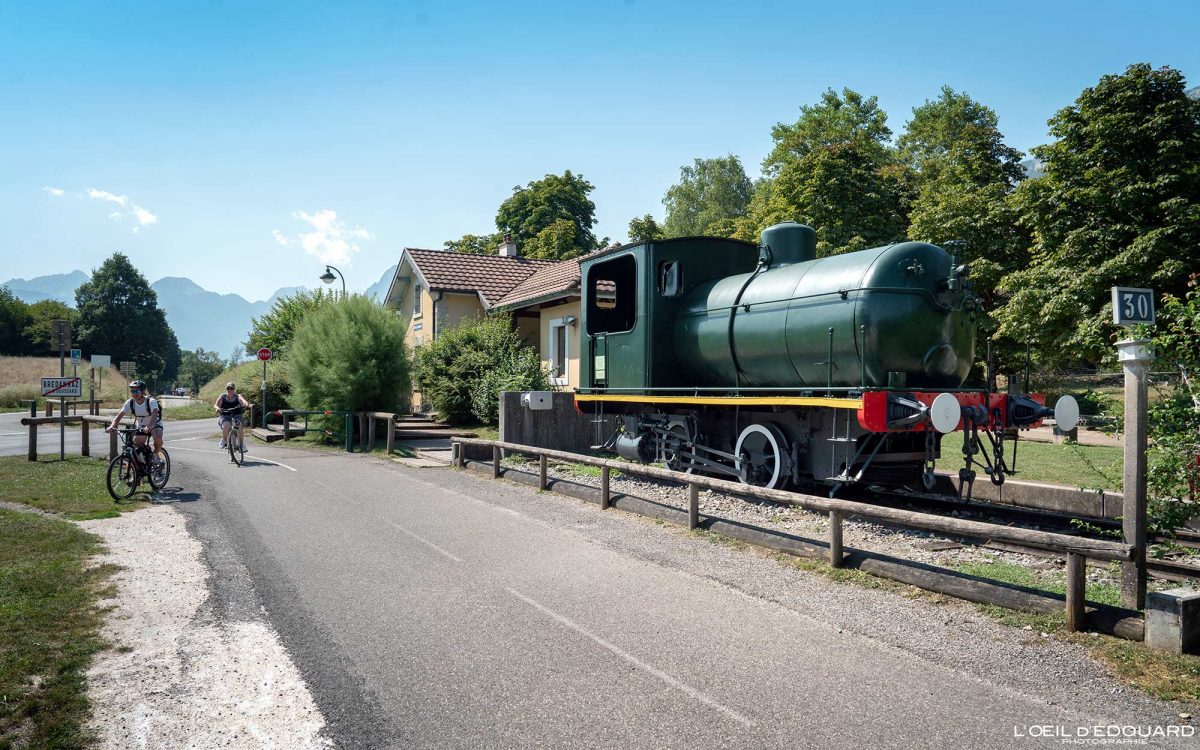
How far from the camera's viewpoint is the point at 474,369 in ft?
68.1

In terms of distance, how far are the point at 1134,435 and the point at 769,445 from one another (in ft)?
17.6

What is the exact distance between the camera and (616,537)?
313 inches

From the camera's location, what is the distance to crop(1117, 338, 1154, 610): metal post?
5.00 m

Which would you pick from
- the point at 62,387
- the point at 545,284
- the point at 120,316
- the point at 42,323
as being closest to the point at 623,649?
the point at 62,387

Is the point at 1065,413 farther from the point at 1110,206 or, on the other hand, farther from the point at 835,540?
the point at 1110,206

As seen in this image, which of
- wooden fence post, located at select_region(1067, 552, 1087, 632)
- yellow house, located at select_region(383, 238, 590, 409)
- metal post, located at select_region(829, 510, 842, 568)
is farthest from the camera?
yellow house, located at select_region(383, 238, 590, 409)

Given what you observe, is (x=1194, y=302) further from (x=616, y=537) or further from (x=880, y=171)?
(x=880, y=171)

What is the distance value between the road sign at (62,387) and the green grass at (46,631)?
8.99 metres

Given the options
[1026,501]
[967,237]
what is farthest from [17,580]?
[967,237]

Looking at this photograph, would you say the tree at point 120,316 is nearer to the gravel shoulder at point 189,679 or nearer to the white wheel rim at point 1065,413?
the gravel shoulder at point 189,679

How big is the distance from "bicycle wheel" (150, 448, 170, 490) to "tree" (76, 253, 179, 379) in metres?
71.8

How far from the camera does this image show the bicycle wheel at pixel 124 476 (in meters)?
10.6

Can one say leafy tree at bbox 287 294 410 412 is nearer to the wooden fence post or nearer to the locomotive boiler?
the locomotive boiler

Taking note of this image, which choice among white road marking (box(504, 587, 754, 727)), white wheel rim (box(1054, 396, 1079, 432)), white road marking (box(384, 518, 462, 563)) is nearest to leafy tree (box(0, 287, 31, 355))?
white road marking (box(384, 518, 462, 563))
